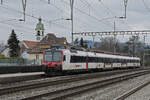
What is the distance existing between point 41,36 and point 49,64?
6620 centimetres

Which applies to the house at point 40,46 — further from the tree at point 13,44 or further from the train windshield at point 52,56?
the train windshield at point 52,56

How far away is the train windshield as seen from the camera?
2598 cm

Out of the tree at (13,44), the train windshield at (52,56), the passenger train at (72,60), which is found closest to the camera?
the passenger train at (72,60)

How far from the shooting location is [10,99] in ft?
38.3

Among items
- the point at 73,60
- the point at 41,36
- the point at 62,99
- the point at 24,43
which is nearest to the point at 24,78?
the point at 73,60

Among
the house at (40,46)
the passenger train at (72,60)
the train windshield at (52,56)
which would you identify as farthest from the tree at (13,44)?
the train windshield at (52,56)

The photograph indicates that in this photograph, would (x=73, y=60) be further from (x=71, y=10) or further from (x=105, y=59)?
(x=105, y=59)

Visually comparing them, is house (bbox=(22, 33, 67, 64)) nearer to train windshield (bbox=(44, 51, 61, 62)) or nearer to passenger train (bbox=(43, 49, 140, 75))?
passenger train (bbox=(43, 49, 140, 75))

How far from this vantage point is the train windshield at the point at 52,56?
25975 millimetres

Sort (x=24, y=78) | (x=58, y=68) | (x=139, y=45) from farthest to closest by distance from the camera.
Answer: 1. (x=139, y=45)
2. (x=58, y=68)
3. (x=24, y=78)

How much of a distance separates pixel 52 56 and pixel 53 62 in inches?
29.0

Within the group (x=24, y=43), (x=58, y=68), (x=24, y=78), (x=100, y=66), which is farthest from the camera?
(x=24, y=43)

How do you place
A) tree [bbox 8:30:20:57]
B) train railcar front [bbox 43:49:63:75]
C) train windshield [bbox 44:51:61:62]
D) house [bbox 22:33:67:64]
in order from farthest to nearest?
tree [bbox 8:30:20:57] → house [bbox 22:33:67:64] → train windshield [bbox 44:51:61:62] → train railcar front [bbox 43:49:63:75]

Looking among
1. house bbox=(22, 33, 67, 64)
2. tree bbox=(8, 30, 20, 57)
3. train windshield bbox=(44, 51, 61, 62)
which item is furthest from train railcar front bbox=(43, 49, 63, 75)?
tree bbox=(8, 30, 20, 57)
